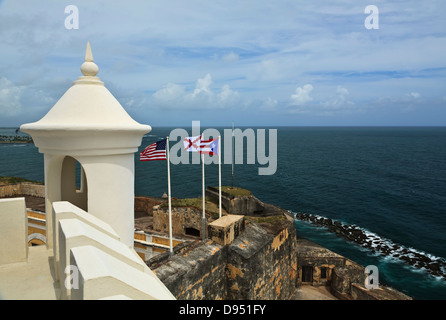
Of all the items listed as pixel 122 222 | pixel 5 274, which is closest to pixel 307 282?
pixel 122 222

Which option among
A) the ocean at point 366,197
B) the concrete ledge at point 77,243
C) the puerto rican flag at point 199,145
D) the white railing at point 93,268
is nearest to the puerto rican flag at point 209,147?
the puerto rican flag at point 199,145

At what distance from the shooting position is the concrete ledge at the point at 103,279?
323cm

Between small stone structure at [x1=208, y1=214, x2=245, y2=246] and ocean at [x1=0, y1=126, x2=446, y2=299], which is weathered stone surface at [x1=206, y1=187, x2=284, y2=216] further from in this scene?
small stone structure at [x1=208, y1=214, x2=245, y2=246]

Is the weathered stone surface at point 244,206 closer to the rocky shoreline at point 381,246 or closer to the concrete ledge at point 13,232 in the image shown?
the rocky shoreline at point 381,246

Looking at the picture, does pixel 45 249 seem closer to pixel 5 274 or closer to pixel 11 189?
pixel 5 274

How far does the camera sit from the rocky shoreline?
97.6 feet

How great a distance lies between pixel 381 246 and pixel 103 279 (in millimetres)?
36784

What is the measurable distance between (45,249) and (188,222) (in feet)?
58.0

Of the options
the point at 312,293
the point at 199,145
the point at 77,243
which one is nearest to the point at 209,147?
the point at 199,145

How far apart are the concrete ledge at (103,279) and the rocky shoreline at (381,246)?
109 feet

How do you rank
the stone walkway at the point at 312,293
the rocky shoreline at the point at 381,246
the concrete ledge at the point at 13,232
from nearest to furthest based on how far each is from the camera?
the concrete ledge at the point at 13,232 → the stone walkway at the point at 312,293 → the rocky shoreline at the point at 381,246

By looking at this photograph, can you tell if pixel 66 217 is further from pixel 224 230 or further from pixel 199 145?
pixel 199 145

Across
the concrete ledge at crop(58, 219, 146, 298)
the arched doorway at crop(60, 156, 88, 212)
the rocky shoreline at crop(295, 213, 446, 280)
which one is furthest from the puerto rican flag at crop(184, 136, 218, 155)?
the rocky shoreline at crop(295, 213, 446, 280)

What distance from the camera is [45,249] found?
6.48 meters
